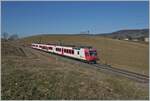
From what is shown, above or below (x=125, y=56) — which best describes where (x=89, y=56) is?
above

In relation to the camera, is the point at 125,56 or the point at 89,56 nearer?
the point at 89,56

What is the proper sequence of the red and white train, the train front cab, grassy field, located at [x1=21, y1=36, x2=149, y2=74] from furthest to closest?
grassy field, located at [x1=21, y1=36, x2=149, y2=74] < the red and white train < the train front cab

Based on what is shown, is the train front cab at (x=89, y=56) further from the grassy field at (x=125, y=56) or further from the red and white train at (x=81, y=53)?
the grassy field at (x=125, y=56)

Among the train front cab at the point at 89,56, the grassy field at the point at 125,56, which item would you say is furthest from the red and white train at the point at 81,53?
the grassy field at the point at 125,56

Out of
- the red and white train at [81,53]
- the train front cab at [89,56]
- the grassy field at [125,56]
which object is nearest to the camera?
the train front cab at [89,56]

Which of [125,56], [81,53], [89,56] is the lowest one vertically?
[125,56]

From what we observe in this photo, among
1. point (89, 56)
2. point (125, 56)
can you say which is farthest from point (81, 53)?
point (125, 56)

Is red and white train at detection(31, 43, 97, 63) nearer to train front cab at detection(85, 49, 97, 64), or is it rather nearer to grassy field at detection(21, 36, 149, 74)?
train front cab at detection(85, 49, 97, 64)

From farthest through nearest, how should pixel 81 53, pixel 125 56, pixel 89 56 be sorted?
1. pixel 125 56
2. pixel 81 53
3. pixel 89 56

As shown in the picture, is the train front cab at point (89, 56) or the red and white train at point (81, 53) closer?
the train front cab at point (89, 56)

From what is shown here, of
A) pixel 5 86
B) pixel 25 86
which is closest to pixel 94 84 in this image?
pixel 25 86

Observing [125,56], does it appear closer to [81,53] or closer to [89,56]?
[81,53]

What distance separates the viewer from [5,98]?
1270 centimetres

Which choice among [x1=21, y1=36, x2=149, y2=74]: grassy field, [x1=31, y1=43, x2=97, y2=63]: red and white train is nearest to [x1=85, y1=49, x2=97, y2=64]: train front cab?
[x1=31, y1=43, x2=97, y2=63]: red and white train
